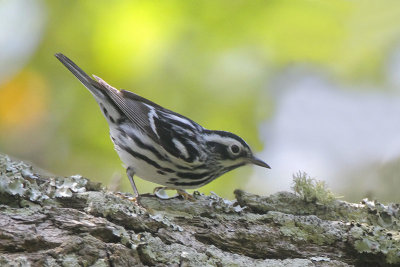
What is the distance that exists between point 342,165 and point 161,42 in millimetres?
2516

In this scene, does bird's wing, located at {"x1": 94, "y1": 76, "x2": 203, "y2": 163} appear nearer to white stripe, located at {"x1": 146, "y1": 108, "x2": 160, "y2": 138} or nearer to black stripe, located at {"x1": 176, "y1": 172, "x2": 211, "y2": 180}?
white stripe, located at {"x1": 146, "y1": 108, "x2": 160, "y2": 138}

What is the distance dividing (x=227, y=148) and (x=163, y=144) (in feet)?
1.92

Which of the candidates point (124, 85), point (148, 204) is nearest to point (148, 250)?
point (148, 204)

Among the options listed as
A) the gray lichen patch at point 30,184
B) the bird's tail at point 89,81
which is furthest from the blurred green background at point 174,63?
the gray lichen patch at point 30,184

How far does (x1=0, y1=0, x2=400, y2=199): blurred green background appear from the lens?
4598 mm

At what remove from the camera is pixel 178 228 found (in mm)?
2752

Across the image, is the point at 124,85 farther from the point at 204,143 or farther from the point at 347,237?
the point at 347,237

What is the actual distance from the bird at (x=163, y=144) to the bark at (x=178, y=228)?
19.2 inches

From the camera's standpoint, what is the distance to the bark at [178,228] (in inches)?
88.1

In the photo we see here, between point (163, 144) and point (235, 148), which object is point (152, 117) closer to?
point (163, 144)

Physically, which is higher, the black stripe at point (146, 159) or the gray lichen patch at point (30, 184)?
the black stripe at point (146, 159)

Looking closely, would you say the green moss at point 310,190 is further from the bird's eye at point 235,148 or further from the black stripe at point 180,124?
the black stripe at point 180,124

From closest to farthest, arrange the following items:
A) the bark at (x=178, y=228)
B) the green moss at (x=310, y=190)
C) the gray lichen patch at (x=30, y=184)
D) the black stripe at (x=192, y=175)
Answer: the bark at (x=178, y=228)
the gray lichen patch at (x=30, y=184)
the green moss at (x=310, y=190)
the black stripe at (x=192, y=175)

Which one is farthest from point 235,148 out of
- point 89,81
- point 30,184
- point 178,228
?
point 30,184
